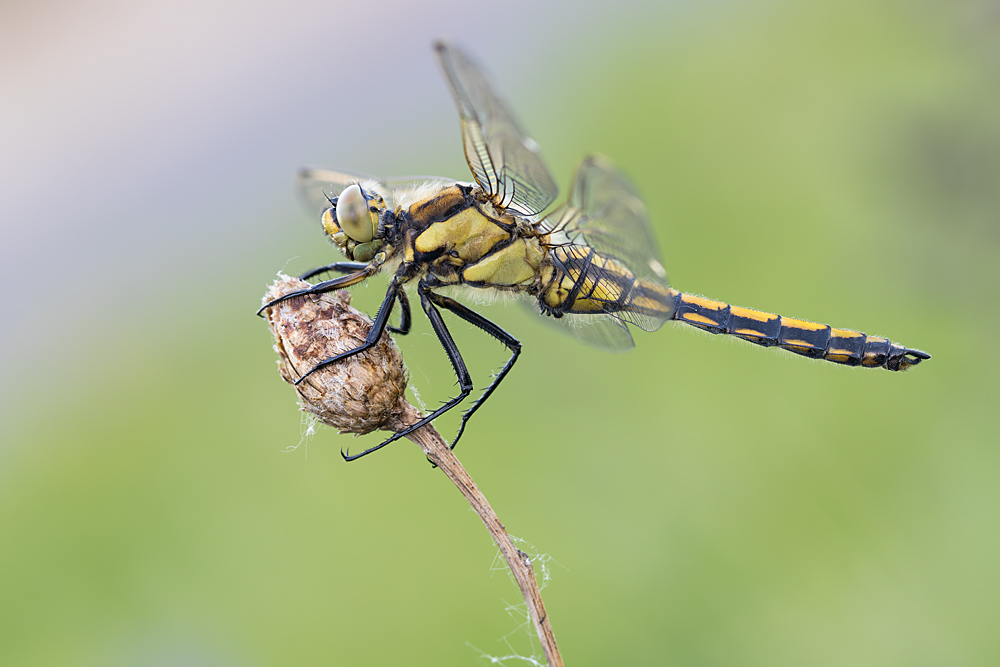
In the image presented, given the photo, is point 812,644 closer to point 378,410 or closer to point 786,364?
point 786,364

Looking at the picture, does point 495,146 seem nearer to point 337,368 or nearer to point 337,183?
point 337,183

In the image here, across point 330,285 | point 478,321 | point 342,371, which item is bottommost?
point 342,371

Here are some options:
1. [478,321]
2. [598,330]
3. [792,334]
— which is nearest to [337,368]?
[478,321]

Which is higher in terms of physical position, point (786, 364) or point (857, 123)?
point (857, 123)

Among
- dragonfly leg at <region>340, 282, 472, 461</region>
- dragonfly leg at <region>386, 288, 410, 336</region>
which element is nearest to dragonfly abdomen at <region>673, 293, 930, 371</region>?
dragonfly leg at <region>340, 282, 472, 461</region>

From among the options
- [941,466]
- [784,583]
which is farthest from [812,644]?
[941,466]

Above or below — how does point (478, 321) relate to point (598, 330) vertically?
below

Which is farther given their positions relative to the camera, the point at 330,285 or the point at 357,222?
the point at 357,222
